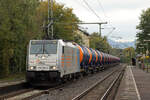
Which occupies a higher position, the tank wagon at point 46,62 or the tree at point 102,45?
the tree at point 102,45

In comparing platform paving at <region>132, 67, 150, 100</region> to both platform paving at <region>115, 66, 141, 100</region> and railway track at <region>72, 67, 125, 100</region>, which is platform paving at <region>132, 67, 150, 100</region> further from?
railway track at <region>72, 67, 125, 100</region>

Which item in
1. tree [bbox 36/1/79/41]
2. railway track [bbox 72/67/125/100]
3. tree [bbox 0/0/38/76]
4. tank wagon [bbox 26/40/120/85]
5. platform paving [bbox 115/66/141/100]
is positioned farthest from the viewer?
tree [bbox 36/1/79/41]

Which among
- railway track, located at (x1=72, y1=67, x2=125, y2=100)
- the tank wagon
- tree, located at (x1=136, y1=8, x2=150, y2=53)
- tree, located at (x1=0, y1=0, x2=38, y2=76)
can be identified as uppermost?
tree, located at (x1=136, y1=8, x2=150, y2=53)

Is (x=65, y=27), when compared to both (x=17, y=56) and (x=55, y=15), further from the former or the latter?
(x=17, y=56)

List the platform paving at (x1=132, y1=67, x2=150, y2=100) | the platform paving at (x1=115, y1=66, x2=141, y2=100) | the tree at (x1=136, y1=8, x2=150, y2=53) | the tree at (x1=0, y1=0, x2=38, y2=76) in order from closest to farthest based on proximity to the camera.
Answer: the platform paving at (x1=115, y1=66, x2=141, y2=100)
the platform paving at (x1=132, y1=67, x2=150, y2=100)
the tree at (x1=0, y1=0, x2=38, y2=76)
the tree at (x1=136, y1=8, x2=150, y2=53)

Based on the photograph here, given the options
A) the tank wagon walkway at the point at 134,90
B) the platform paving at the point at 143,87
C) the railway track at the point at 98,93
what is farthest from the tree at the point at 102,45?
the railway track at the point at 98,93

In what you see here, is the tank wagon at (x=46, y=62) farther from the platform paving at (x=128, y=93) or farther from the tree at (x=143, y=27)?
the tree at (x=143, y=27)

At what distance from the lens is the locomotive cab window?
1731 centimetres

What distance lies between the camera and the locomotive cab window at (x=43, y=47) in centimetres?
1731

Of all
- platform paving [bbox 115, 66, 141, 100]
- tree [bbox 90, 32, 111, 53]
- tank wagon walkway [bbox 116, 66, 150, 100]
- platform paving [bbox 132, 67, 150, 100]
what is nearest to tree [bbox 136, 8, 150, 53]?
tree [bbox 90, 32, 111, 53]

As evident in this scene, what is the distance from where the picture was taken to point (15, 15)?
26312mm

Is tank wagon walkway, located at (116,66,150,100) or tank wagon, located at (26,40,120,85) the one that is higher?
tank wagon, located at (26,40,120,85)

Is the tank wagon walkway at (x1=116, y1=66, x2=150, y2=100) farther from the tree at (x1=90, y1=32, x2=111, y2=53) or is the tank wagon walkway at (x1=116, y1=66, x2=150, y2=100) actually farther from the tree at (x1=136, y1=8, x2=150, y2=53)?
the tree at (x1=136, y1=8, x2=150, y2=53)

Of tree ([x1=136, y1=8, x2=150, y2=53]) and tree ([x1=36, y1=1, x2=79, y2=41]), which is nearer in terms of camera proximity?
tree ([x1=36, y1=1, x2=79, y2=41])
